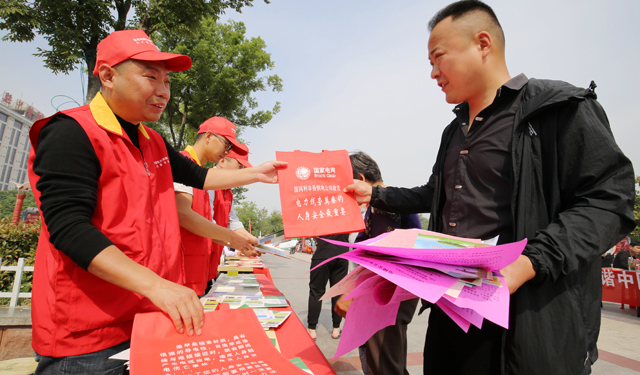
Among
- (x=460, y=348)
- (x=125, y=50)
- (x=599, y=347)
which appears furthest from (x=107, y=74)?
(x=599, y=347)

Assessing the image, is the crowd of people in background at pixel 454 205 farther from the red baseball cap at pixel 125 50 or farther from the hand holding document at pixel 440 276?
the hand holding document at pixel 440 276

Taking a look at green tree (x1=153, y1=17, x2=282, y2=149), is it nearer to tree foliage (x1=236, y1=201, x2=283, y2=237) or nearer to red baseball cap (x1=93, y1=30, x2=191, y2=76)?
red baseball cap (x1=93, y1=30, x2=191, y2=76)

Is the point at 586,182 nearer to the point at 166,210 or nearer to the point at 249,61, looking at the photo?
the point at 166,210

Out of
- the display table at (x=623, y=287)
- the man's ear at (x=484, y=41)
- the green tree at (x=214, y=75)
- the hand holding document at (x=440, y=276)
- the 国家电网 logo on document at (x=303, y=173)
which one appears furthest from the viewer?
the green tree at (x=214, y=75)

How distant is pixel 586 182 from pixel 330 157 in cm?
100

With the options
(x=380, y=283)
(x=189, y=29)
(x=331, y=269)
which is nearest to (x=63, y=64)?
(x=189, y=29)

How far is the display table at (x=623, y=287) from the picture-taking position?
6.78 meters

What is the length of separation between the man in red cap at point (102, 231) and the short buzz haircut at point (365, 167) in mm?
1459

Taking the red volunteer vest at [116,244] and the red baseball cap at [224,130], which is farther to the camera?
the red baseball cap at [224,130]

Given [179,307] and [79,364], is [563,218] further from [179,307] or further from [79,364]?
[79,364]

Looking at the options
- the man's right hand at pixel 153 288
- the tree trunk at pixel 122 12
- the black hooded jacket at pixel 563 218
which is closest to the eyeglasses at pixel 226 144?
the man's right hand at pixel 153 288

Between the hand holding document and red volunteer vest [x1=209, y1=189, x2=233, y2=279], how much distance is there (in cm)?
243

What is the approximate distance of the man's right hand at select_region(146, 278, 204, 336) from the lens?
3.05 feet

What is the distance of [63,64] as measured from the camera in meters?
6.13
